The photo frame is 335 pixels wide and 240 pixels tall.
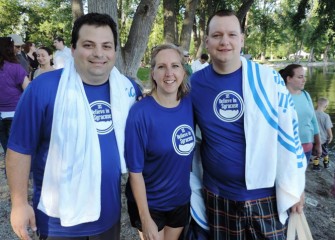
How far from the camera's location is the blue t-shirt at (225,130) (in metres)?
2.36

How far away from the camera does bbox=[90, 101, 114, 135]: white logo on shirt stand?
7.07ft

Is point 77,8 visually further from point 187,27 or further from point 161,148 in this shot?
point 187,27

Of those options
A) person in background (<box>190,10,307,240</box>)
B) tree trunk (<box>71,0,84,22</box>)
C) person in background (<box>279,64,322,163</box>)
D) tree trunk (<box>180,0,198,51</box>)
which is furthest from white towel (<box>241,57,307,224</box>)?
tree trunk (<box>180,0,198,51</box>)

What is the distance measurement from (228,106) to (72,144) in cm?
112

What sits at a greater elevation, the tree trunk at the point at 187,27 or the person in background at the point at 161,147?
the tree trunk at the point at 187,27

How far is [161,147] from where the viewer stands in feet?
7.69

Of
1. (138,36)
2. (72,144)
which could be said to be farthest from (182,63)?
(138,36)

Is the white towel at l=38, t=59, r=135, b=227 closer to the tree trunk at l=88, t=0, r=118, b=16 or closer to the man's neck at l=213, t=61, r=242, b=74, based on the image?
the man's neck at l=213, t=61, r=242, b=74

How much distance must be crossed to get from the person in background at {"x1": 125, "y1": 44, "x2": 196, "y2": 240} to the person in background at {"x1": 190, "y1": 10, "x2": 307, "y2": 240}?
182mm

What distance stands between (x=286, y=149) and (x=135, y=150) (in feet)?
3.54

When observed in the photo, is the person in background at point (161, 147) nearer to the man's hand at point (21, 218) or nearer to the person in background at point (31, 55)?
the man's hand at point (21, 218)

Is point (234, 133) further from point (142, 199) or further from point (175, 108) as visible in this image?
point (142, 199)

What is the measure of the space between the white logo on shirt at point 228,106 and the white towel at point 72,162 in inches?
35.5

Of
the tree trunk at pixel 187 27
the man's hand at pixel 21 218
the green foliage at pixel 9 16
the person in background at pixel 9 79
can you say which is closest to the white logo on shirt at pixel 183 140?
the man's hand at pixel 21 218
